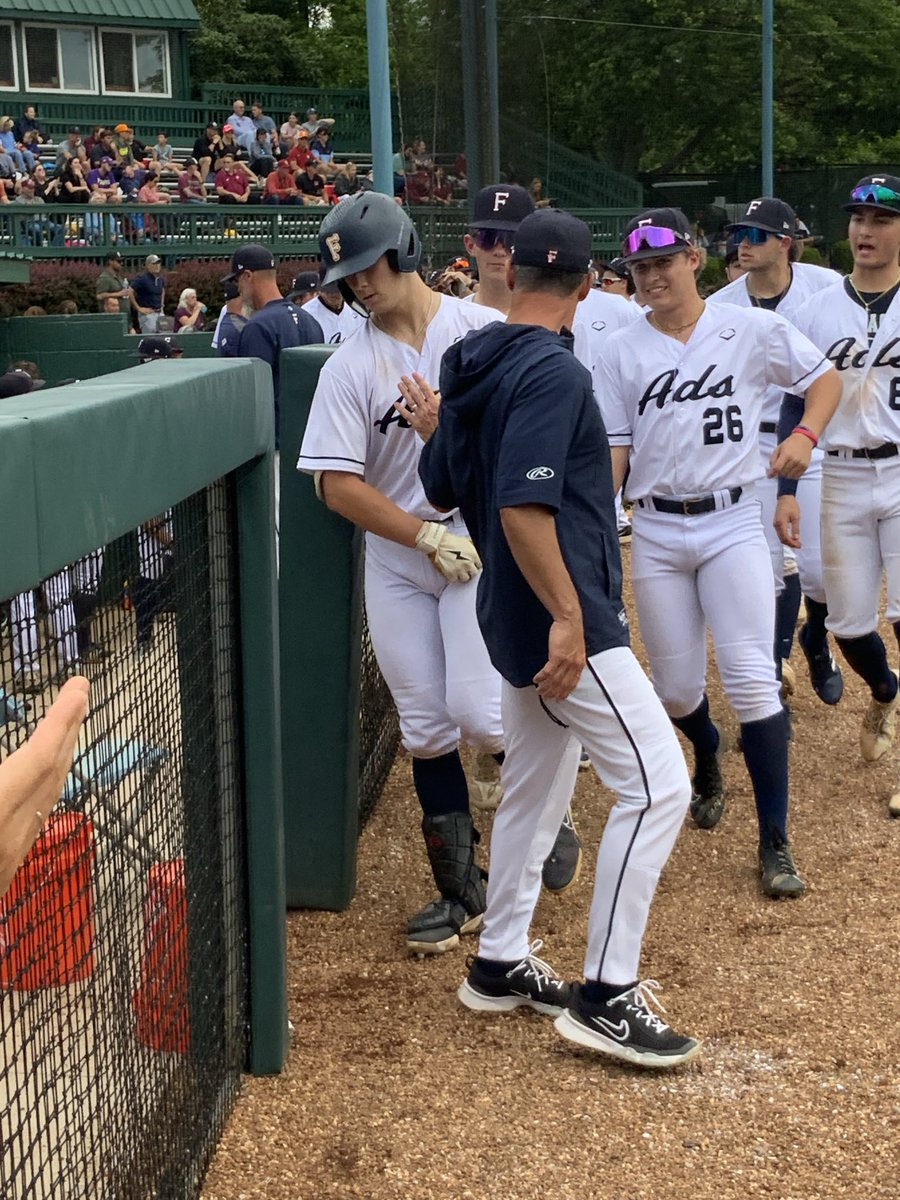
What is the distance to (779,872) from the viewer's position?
4.85 meters

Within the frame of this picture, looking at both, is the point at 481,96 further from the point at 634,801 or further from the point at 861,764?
the point at 634,801

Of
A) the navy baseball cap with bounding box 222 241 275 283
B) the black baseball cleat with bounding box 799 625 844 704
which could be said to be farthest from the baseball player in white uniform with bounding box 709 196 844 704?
the navy baseball cap with bounding box 222 241 275 283

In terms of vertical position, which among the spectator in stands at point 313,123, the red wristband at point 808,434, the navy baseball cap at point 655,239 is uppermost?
the spectator in stands at point 313,123

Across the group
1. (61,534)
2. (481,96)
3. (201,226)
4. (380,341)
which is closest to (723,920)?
(380,341)

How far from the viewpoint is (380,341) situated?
4504mm

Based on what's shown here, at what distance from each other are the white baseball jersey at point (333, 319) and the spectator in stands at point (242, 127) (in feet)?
77.8

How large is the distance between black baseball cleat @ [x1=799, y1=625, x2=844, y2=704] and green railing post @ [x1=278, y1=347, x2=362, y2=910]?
3032mm

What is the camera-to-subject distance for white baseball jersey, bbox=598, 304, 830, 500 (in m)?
4.98

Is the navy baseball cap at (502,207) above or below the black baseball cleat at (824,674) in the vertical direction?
above

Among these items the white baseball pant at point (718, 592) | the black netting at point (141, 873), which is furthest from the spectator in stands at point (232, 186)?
the black netting at point (141, 873)

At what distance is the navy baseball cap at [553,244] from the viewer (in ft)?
12.1

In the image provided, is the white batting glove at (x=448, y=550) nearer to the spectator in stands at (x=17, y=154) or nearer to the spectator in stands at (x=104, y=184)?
the spectator in stands at (x=104, y=184)

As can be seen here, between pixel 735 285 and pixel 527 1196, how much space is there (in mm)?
4692

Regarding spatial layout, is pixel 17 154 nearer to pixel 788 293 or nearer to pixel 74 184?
pixel 74 184
